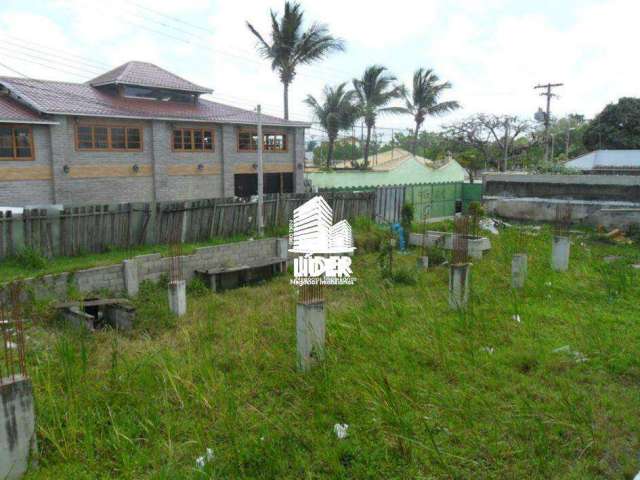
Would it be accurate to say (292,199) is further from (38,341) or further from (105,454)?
(105,454)

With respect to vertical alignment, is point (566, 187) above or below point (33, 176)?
below

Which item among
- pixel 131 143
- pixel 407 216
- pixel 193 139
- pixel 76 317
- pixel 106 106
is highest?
pixel 106 106

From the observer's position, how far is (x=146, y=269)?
30.9ft

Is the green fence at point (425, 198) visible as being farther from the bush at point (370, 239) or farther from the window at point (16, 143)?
the window at point (16, 143)

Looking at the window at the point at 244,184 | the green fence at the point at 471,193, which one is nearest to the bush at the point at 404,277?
the green fence at the point at 471,193

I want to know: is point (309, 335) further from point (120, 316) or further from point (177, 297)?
point (120, 316)

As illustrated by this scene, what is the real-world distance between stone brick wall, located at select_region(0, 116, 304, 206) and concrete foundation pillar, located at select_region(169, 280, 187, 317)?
9440 mm

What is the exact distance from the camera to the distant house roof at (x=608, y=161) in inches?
1030

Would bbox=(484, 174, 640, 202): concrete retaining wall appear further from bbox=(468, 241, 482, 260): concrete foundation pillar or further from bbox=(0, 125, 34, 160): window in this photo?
bbox=(0, 125, 34, 160): window

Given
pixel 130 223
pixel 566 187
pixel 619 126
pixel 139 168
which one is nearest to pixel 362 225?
pixel 130 223

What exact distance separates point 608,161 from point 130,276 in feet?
87.3

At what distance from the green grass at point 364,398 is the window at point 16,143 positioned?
10.1 m

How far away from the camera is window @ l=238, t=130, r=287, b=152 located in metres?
20.9

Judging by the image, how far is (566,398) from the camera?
13.5 ft
